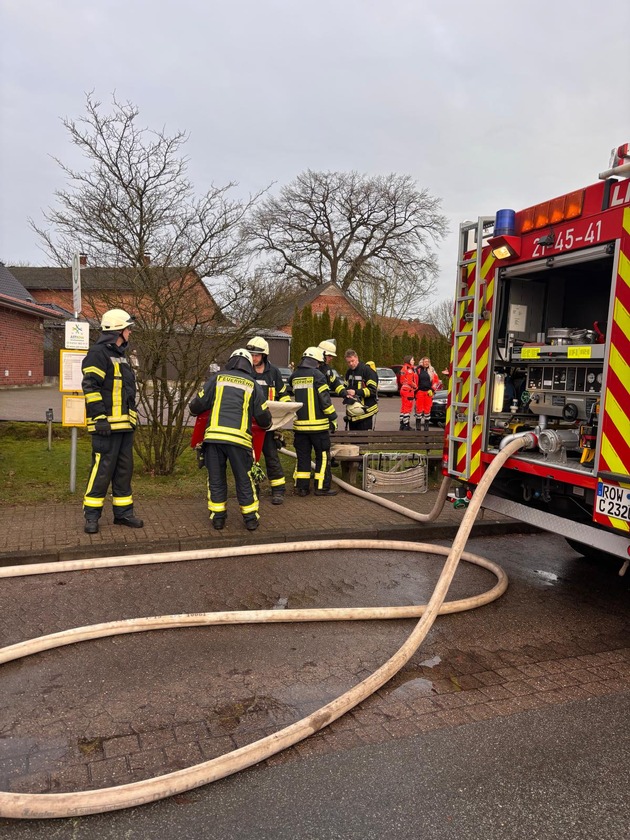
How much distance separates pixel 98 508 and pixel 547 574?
12.6 ft

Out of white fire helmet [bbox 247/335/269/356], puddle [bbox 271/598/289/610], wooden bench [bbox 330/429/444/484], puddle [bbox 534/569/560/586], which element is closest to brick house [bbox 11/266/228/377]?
white fire helmet [bbox 247/335/269/356]

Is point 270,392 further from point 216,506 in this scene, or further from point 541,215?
point 541,215

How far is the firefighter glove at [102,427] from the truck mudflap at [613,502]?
Answer: 154 inches

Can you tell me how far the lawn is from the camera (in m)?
6.96

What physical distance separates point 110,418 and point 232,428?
42.7 inches

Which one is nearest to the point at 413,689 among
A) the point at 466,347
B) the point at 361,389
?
the point at 466,347

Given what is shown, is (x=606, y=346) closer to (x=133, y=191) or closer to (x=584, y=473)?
(x=584, y=473)

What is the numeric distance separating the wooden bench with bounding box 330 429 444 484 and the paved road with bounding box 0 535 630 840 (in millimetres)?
3471

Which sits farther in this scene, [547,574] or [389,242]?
[389,242]

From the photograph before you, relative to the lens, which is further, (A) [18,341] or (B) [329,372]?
(A) [18,341]

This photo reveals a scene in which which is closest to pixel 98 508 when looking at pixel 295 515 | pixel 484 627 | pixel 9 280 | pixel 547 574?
pixel 295 515

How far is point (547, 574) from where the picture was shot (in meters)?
5.26

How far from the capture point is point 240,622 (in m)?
3.92

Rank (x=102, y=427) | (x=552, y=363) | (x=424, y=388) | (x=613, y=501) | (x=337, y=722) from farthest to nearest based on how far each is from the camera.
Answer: (x=424, y=388) < (x=102, y=427) < (x=552, y=363) < (x=613, y=501) < (x=337, y=722)
